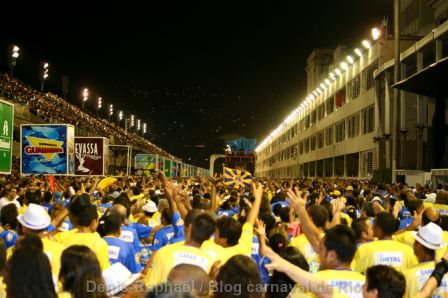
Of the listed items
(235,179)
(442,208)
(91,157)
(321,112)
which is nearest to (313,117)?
(321,112)

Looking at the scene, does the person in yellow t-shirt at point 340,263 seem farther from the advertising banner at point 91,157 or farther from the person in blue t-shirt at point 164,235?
the advertising banner at point 91,157

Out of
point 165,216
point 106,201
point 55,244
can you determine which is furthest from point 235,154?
point 55,244

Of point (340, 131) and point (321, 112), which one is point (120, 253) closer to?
point (340, 131)

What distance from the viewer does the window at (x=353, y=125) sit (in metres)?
47.9

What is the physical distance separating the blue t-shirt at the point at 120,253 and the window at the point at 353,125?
42.9 m

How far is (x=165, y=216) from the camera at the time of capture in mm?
8336

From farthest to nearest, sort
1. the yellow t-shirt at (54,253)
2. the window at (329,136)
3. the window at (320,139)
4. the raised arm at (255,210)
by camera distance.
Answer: the window at (320,139), the window at (329,136), the raised arm at (255,210), the yellow t-shirt at (54,253)

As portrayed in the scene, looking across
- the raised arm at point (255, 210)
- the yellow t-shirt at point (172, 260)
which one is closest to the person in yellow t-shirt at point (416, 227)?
the raised arm at point (255, 210)

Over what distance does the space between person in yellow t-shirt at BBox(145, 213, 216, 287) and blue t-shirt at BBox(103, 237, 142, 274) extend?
4.30 feet

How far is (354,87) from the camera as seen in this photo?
49250 mm

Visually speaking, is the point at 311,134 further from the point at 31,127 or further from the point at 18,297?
the point at 18,297

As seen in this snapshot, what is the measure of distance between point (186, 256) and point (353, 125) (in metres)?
46.1

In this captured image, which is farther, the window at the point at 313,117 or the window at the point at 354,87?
the window at the point at 313,117

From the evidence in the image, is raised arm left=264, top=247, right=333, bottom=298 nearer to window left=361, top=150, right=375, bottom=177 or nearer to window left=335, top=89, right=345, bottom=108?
window left=361, top=150, right=375, bottom=177
